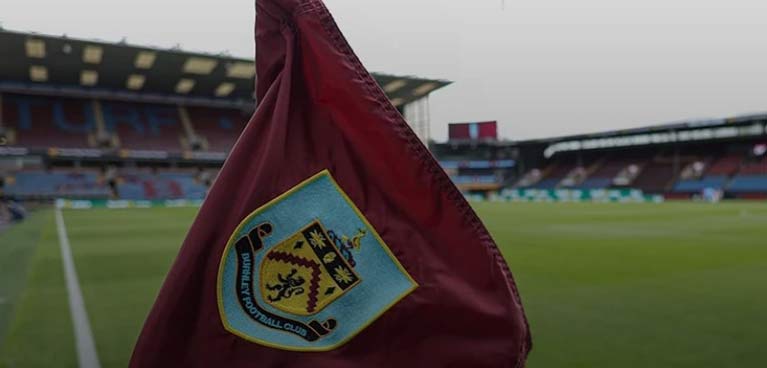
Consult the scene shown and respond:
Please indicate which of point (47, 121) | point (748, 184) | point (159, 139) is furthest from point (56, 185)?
point (748, 184)

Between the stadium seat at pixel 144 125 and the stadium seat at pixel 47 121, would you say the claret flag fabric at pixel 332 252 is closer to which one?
the stadium seat at pixel 47 121

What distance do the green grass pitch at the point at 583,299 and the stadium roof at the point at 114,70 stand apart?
60.6ft

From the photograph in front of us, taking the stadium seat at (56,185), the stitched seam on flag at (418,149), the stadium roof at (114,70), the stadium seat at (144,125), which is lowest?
the stitched seam on flag at (418,149)

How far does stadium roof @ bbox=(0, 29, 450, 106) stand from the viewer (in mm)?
26188

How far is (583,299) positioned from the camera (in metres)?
4.00

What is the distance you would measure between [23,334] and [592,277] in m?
4.63

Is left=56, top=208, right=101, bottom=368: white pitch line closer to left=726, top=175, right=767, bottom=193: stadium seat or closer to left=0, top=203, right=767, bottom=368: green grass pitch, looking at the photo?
left=0, top=203, right=767, bottom=368: green grass pitch

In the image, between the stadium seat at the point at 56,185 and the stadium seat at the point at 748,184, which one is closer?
the stadium seat at the point at 748,184

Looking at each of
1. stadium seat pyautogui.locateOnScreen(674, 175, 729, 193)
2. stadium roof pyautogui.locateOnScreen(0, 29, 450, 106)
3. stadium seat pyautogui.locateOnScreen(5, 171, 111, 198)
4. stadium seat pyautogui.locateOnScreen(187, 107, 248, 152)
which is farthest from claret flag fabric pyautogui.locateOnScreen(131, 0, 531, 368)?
stadium seat pyautogui.locateOnScreen(187, 107, 248, 152)

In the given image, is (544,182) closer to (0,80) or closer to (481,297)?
(0,80)

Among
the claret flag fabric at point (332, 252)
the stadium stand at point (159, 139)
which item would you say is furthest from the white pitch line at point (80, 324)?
the stadium stand at point (159, 139)

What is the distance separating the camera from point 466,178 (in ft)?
167

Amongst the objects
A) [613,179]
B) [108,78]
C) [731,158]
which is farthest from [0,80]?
[731,158]

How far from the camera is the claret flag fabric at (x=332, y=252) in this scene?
3.86ft
